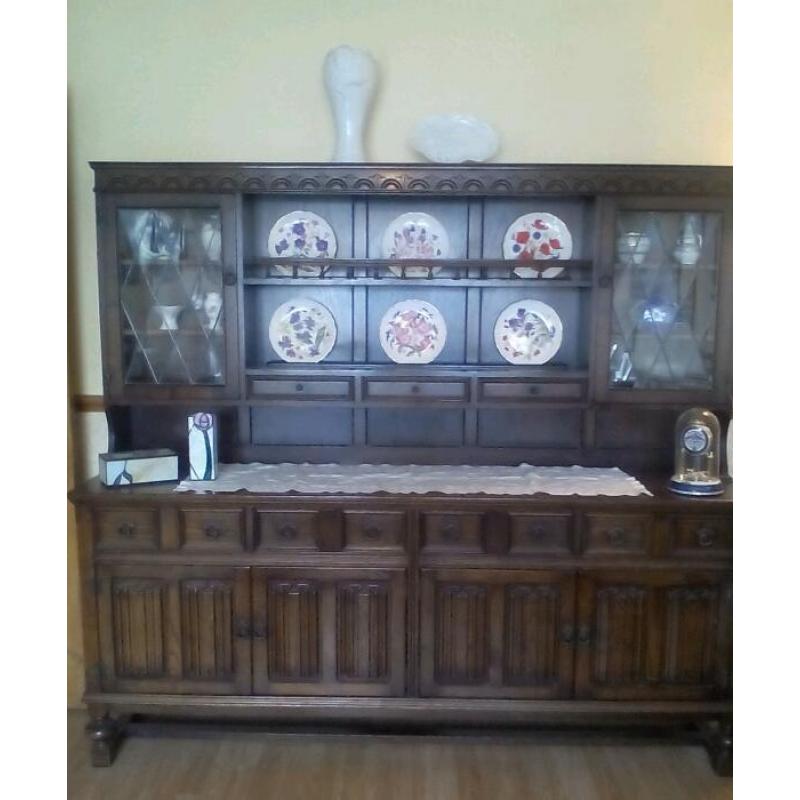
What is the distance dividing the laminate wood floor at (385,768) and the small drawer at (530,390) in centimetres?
117

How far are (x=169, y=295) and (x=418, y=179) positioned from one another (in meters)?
0.93

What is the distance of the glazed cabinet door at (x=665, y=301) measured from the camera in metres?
2.38

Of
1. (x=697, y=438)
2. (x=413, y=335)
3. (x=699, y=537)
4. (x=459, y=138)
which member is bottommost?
(x=699, y=537)

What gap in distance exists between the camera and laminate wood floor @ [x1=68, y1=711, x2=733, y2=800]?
221 cm

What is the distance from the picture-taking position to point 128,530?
2299 millimetres

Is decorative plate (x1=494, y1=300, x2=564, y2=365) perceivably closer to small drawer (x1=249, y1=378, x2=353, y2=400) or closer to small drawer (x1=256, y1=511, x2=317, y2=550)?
small drawer (x1=249, y1=378, x2=353, y2=400)

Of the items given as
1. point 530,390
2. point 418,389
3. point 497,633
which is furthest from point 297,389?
point 497,633

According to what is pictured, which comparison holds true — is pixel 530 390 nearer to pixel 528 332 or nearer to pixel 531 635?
pixel 528 332

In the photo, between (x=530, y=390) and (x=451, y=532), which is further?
(x=530, y=390)

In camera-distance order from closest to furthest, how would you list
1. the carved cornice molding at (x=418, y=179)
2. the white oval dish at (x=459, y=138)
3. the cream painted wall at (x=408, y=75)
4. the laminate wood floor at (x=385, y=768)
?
the laminate wood floor at (x=385, y=768) < the carved cornice molding at (x=418, y=179) < the white oval dish at (x=459, y=138) < the cream painted wall at (x=408, y=75)

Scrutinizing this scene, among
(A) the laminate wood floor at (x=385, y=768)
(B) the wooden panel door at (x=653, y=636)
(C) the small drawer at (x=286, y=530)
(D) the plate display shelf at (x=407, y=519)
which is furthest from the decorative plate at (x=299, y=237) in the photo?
(A) the laminate wood floor at (x=385, y=768)

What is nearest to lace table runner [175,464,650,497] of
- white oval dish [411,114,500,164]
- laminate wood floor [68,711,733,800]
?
laminate wood floor [68,711,733,800]

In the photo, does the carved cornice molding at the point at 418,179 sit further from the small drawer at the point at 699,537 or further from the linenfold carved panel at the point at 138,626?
the linenfold carved panel at the point at 138,626
